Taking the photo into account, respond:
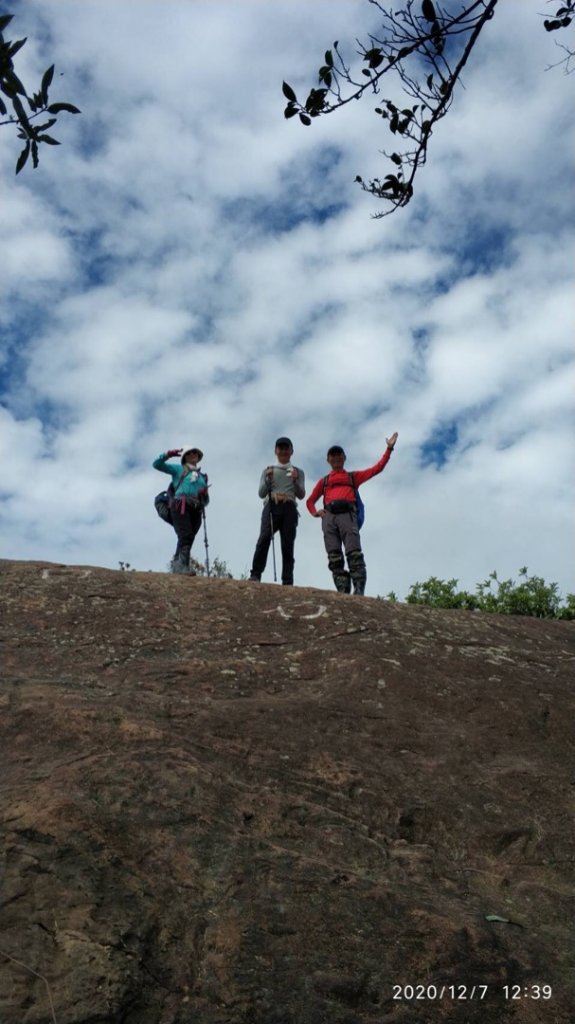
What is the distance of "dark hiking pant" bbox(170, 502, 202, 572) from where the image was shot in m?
12.4

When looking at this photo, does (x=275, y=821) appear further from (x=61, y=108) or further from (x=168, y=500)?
(x=168, y=500)

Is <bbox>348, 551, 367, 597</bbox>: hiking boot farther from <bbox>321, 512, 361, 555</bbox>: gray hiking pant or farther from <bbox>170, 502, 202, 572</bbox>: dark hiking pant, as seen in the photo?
<bbox>170, 502, 202, 572</bbox>: dark hiking pant

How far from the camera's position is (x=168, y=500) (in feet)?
41.5

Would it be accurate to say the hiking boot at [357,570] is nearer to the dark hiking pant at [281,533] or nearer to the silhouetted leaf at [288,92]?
the dark hiking pant at [281,533]

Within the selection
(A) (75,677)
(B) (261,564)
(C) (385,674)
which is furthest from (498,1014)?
(B) (261,564)

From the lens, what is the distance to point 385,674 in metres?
7.68

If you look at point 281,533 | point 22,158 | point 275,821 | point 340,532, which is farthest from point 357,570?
point 22,158

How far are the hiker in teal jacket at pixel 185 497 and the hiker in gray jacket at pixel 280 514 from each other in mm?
843

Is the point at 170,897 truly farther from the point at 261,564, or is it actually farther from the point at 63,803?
the point at 261,564

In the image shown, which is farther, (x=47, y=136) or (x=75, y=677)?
(x=75, y=677)

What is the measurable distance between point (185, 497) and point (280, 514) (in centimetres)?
126

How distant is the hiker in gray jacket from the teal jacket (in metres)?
0.80

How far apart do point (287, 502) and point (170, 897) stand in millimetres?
7954

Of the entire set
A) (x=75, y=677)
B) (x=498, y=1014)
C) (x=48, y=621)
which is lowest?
(x=498, y=1014)
